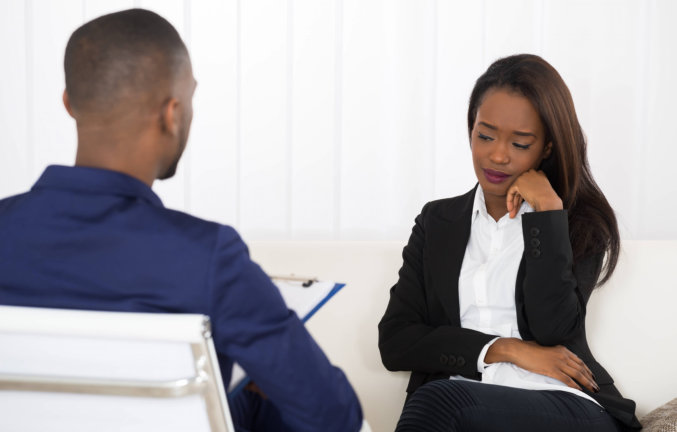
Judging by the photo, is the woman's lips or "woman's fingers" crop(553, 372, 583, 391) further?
the woman's lips

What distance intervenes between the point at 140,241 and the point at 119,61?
257mm

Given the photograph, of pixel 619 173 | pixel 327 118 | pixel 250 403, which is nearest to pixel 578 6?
pixel 619 173

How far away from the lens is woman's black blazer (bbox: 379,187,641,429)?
1743mm

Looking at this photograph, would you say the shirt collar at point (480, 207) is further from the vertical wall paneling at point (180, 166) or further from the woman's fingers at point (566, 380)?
the vertical wall paneling at point (180, 166)

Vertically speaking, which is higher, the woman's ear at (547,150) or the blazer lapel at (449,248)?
the woman's ear at (547,150)

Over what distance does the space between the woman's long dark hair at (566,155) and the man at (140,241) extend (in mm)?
1034

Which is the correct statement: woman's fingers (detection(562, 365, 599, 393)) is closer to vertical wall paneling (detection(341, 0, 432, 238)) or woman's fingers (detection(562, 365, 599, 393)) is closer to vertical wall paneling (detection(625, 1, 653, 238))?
vertical wall paneling (detection(341, 0, 432, 238))

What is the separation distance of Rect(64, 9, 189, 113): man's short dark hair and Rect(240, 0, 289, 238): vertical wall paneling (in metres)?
1.52

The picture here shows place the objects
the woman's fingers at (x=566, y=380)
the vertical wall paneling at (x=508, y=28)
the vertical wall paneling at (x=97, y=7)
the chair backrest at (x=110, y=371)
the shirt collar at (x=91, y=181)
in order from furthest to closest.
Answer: the vertical wall paneling at (x=508, y=28) < the vertical wall paneling at (x=97, y=7) < the woman's fingers at (x=566, y=380) < the shirt collar at (x=91, y=181) < the chair backrest at (x=110, y=371)

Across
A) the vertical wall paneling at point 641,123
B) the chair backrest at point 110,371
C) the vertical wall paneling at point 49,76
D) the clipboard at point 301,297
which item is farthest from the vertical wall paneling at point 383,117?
the chair backrest at point 110,371

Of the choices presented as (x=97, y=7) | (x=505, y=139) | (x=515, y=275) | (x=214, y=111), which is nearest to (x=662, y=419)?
(x=515, y=275)

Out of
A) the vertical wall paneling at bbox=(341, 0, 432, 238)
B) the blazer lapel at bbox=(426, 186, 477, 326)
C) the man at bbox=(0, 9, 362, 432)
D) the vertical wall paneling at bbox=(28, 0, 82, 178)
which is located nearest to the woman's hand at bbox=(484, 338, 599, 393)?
the blazer lapel at bbox=(426, 186, 477, 326)

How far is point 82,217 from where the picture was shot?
3.15ft

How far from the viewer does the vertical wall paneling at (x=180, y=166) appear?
Result: 2549 mm
